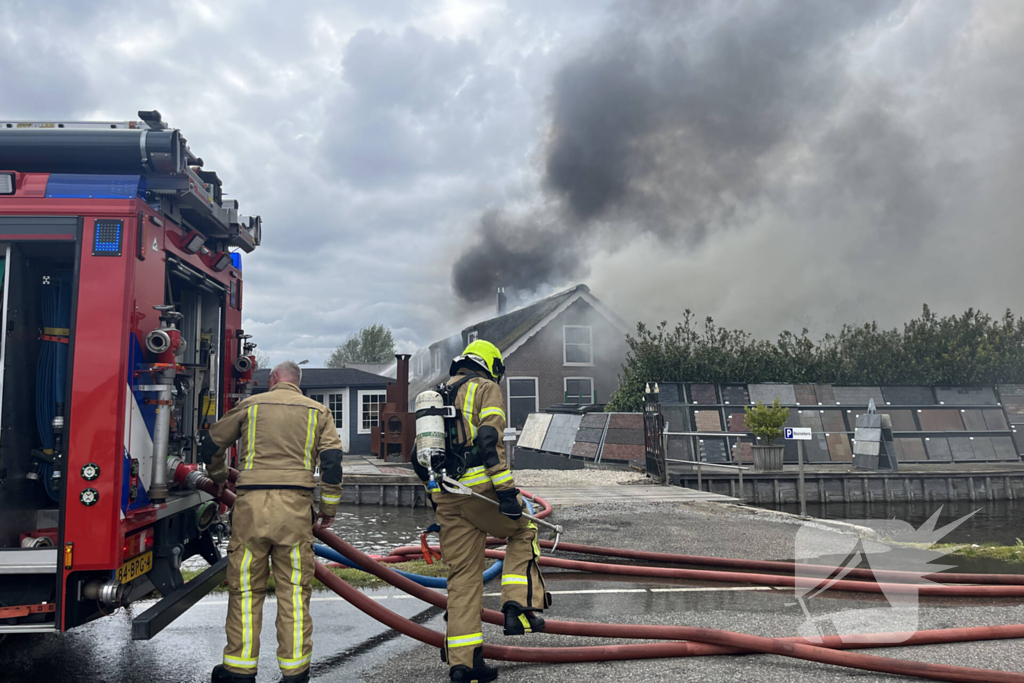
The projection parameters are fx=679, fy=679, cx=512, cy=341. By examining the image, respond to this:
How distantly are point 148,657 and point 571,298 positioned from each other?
21.1 meters

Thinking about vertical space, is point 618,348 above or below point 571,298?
below

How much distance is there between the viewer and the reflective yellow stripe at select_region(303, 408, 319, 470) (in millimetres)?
3753

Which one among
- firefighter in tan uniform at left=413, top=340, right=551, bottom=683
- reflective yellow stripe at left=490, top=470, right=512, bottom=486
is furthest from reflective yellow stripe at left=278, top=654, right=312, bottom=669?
reflective yellow stripe at left=490, top=470, right=512, bottom=486

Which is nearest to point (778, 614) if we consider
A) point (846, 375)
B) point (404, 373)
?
point (404, 373)

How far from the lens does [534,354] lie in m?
23.8

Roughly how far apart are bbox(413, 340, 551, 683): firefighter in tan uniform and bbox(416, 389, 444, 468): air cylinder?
131 mm

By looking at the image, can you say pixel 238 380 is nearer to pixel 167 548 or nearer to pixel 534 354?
pixel 167 548

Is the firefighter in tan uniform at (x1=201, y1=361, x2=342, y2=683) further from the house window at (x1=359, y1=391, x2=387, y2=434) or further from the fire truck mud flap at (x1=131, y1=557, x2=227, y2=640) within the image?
the house window at (x1=359, y1=391, x2=387, y2=434)

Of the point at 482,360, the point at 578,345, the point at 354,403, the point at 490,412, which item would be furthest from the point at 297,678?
the point at 578,345

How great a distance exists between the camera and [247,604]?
3.46 meters

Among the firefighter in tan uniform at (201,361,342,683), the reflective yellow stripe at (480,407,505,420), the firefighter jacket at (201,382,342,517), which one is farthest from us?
the reflective yellow stripe at (480,407,505,420)

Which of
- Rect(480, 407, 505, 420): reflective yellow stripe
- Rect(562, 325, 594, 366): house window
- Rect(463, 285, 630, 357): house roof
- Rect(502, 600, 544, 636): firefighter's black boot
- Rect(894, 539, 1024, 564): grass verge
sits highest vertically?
Rect(463, 285, 630, 357): house roof

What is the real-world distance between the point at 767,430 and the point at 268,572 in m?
13.5
